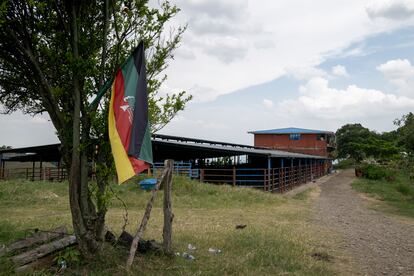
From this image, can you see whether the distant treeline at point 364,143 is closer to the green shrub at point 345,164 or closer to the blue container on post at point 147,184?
the green shrub at point 345,164

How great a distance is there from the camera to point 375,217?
521 inches

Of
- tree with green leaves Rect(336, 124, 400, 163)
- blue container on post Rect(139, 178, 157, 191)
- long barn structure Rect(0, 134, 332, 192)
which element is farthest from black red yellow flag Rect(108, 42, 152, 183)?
tree with green leaves Rect(336, 124, 400, 163)

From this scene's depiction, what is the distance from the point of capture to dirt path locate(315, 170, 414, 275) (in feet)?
22.6

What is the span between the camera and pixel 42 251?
208 inches

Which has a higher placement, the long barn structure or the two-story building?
the two-story building

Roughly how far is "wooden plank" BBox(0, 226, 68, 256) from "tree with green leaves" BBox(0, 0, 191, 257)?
2.41 ft

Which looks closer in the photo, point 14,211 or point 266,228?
point 266,228

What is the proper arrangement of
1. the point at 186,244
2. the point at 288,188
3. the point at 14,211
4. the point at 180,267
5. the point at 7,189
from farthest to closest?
the point at 288,188, the point at 7,189, the point at 14,211, the point at 186,244, the point at 180,267

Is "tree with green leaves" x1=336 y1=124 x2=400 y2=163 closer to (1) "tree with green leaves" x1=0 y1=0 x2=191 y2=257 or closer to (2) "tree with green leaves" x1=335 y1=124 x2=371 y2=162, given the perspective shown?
(2) "tree with green leaves" x1=335 y1=124 x2=371 y2=162

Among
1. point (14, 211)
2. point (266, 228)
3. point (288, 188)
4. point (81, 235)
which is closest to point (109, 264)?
point (81, 235)

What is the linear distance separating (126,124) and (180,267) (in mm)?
2278

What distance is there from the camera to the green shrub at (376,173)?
107 ft

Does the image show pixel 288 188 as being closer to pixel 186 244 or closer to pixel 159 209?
pixel 159 209

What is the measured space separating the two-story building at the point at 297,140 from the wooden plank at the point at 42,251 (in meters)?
49.0
